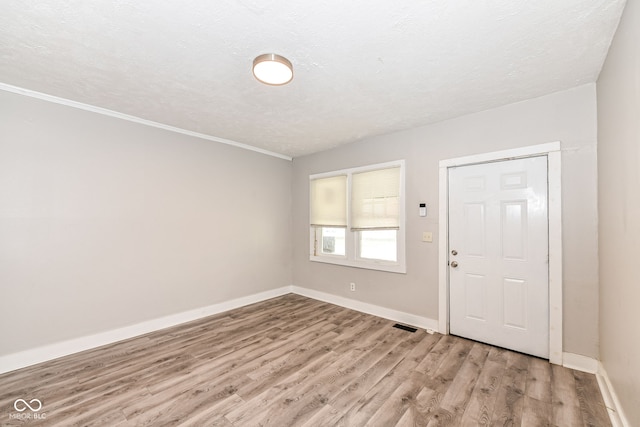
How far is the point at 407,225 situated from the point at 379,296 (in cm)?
117

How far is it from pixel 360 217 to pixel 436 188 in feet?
4.19

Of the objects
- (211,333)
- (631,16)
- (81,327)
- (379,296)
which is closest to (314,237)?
(379,296)

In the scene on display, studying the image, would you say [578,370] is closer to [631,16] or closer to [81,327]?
[631,16]

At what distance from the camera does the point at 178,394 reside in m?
2.16

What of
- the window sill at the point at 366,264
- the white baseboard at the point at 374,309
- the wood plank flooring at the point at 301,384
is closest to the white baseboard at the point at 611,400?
the wood plank flooring at the point at 301,384

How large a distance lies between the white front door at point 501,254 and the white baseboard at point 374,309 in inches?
12.4

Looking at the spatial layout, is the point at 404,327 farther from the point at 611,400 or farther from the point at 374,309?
the point at 611,400

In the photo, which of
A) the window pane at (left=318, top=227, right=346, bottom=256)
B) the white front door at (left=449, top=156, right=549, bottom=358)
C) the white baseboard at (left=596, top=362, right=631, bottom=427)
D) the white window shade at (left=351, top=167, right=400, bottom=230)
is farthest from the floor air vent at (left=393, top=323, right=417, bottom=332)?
the white baseboard at (left=596, top=362, right=631, bottom=427)

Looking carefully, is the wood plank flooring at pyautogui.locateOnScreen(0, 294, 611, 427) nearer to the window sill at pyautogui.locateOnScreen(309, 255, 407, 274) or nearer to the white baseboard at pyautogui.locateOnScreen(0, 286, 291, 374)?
the white baseboard at pyautogui.locateOnScreen(0, 286, 291, 374)

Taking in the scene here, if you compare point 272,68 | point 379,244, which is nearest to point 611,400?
point 379,244

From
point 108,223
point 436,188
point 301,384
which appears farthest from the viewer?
point 436,188

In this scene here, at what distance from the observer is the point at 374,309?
3973 mm

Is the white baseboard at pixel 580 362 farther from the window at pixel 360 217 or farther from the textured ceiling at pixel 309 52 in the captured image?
the textured ceiling at pixel 309 52

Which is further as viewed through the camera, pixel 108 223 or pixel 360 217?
pixel 360 217
